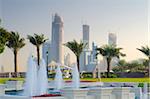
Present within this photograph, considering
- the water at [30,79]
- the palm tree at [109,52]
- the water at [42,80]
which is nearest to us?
the water at [30,79]

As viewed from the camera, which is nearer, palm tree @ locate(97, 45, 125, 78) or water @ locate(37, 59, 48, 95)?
water @ locate(37, 59, 48, 95)

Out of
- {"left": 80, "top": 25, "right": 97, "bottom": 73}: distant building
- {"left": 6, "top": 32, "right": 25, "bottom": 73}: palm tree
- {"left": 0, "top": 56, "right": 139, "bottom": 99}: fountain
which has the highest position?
{"left": 6, "top": 32, "right": 25, "bottom": 73}: palm tree

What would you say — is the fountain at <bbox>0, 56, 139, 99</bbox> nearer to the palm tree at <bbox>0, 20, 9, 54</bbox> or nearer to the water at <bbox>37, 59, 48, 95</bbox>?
the water at <bbox>37, 59, 48, 95</bbox>

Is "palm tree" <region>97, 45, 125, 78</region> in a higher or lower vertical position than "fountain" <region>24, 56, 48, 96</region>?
higher

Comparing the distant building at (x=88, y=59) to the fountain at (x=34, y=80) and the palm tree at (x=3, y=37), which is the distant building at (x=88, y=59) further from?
the fountain at (x=34, y=80)

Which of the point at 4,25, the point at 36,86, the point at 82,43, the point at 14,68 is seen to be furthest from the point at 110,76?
the point at 36,86

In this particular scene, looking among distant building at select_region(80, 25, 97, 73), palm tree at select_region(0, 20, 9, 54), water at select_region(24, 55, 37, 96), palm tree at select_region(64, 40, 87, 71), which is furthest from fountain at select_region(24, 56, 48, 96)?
distant building at select_region(80, 25, 97, 73)

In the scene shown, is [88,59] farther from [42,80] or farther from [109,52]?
[42,80]

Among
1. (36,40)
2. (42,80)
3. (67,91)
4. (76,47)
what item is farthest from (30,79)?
(76,47)

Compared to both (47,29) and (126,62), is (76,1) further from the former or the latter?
(126,62)

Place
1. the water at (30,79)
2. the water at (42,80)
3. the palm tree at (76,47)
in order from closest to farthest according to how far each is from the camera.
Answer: the water at (30,79), the water at (42,80), the palm tree at (76,47)

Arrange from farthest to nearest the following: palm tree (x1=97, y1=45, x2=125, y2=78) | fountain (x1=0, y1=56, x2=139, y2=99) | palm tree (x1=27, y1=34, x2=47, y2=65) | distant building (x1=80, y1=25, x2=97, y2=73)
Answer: distant building (x1=80, y1=25, x2=97, y2=73), palm tree (x1=97, y1=45, x2=125, y2=78), palm tree (x1=27, y1=34, x2=47, y2=65), fountain (x1=0, y1=56, x2=139, y2=99)

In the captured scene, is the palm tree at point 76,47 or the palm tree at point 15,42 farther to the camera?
the palm tree at point 76,47

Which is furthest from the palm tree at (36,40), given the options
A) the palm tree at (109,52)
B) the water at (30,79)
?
the water at (30,79)
